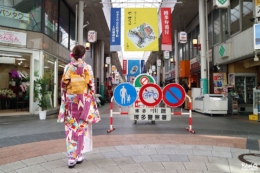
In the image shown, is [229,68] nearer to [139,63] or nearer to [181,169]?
[181,169]

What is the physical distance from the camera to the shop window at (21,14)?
9047mm

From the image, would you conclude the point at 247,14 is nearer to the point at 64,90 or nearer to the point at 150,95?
the point at 150,95

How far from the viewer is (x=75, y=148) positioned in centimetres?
320

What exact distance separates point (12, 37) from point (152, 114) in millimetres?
7017

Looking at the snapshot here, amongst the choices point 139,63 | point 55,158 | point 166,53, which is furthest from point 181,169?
point 139,63

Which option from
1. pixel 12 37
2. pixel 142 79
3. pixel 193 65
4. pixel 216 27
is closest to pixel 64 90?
pixel 142 79

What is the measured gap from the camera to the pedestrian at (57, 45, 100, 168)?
3191 millimetres

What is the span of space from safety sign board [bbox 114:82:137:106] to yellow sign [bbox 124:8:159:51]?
17.0 feet

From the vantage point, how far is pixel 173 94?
5781mm

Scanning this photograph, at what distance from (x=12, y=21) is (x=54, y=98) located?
4422 mm

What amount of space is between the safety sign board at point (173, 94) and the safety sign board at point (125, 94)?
0.84 meters

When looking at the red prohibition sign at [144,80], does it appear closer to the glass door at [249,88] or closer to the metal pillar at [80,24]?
the metal pillar at [80,24]

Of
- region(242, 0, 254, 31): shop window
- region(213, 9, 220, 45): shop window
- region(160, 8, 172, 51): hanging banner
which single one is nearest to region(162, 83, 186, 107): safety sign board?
region(242, 0, 254, 31): shop window

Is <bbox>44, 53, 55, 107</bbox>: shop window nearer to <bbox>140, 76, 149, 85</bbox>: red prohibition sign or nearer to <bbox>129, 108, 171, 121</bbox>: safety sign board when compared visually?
<bbox>140, 76, 149, 85</bbox>: red prohibition sign
